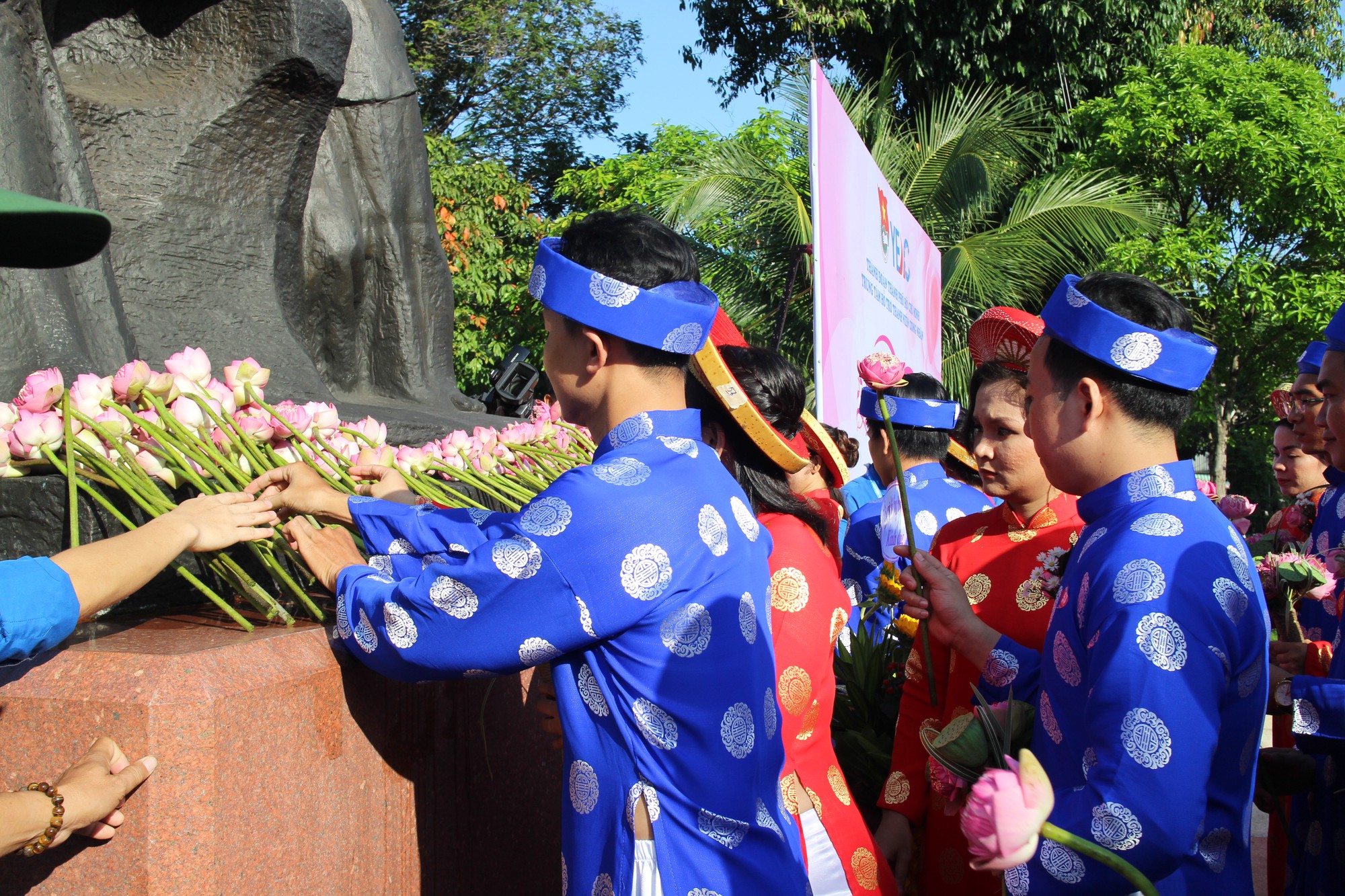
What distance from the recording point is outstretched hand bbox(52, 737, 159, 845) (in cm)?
138

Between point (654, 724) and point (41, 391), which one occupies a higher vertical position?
point (41, 391)

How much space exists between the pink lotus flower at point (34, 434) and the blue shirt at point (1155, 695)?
150 centimetres

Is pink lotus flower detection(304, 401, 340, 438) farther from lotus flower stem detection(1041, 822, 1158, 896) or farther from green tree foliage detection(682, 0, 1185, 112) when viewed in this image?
green tree foliage detection(682, 0, 1185, 112)

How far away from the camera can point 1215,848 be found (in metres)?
1.51

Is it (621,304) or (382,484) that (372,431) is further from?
(621,304)

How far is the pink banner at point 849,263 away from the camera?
5.03 meters

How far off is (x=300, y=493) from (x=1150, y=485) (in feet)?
4.19

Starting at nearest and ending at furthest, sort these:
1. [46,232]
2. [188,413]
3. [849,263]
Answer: [46,232]
[188,413]
[849,263]

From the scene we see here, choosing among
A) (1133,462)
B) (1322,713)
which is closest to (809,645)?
(1133,462)

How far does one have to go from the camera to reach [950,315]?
15305mm

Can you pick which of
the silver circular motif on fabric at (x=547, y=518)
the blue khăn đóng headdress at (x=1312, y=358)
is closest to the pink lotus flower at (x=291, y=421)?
the silver circular motif on fabric at (x=547, y=518)

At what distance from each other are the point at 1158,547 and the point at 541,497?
2.71 feet

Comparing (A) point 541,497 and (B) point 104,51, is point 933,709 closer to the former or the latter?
(A) point 541,497

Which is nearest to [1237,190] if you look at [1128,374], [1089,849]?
[1128,374]
